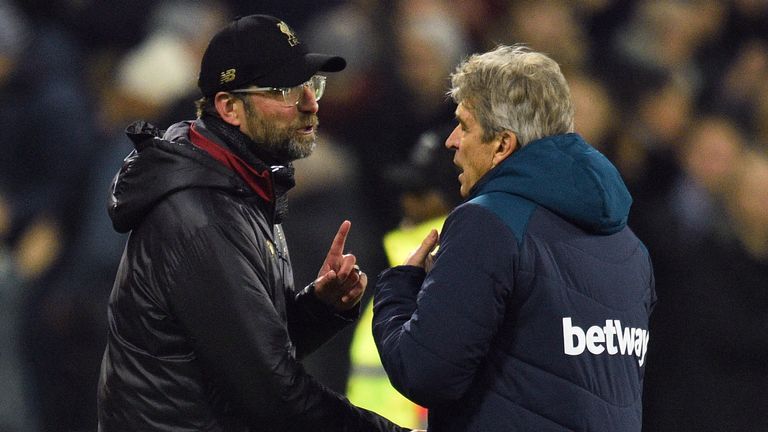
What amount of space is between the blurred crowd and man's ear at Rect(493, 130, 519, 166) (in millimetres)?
1680

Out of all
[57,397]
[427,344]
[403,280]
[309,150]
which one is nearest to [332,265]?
[309,150]

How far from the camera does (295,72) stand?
185 cm

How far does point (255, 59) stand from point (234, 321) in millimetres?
474

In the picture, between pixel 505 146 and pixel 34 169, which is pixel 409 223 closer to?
pixel 34 169

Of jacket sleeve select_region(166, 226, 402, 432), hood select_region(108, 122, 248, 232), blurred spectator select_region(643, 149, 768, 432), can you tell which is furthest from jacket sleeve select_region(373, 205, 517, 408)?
blurred spectator select_region(643, 149, 768, 432)

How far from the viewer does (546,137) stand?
5.14 ft

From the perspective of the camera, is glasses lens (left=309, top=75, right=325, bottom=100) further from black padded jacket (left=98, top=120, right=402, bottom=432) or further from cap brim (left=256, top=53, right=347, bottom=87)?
black padded jacket (left=98, top=120, right=402, bottom=432)

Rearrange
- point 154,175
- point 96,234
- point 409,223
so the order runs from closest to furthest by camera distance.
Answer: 1. point 154,175
2. point 409,223
3. point 96,234

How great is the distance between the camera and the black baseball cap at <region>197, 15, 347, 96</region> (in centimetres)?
183

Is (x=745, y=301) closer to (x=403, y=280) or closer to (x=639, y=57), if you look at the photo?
(x=639, y=57)

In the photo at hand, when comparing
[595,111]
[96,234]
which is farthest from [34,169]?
[595,111]

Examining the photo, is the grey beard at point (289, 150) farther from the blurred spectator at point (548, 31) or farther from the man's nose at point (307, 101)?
the blurred spectator at point (548, 31)

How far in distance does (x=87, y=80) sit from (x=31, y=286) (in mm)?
680

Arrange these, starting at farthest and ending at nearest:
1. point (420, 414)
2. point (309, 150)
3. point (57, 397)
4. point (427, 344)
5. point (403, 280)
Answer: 1. point (57, 397)
2. point (420, 414)
3. point (309, 150)
4. point (403, 280)
5. point (427, 344)
